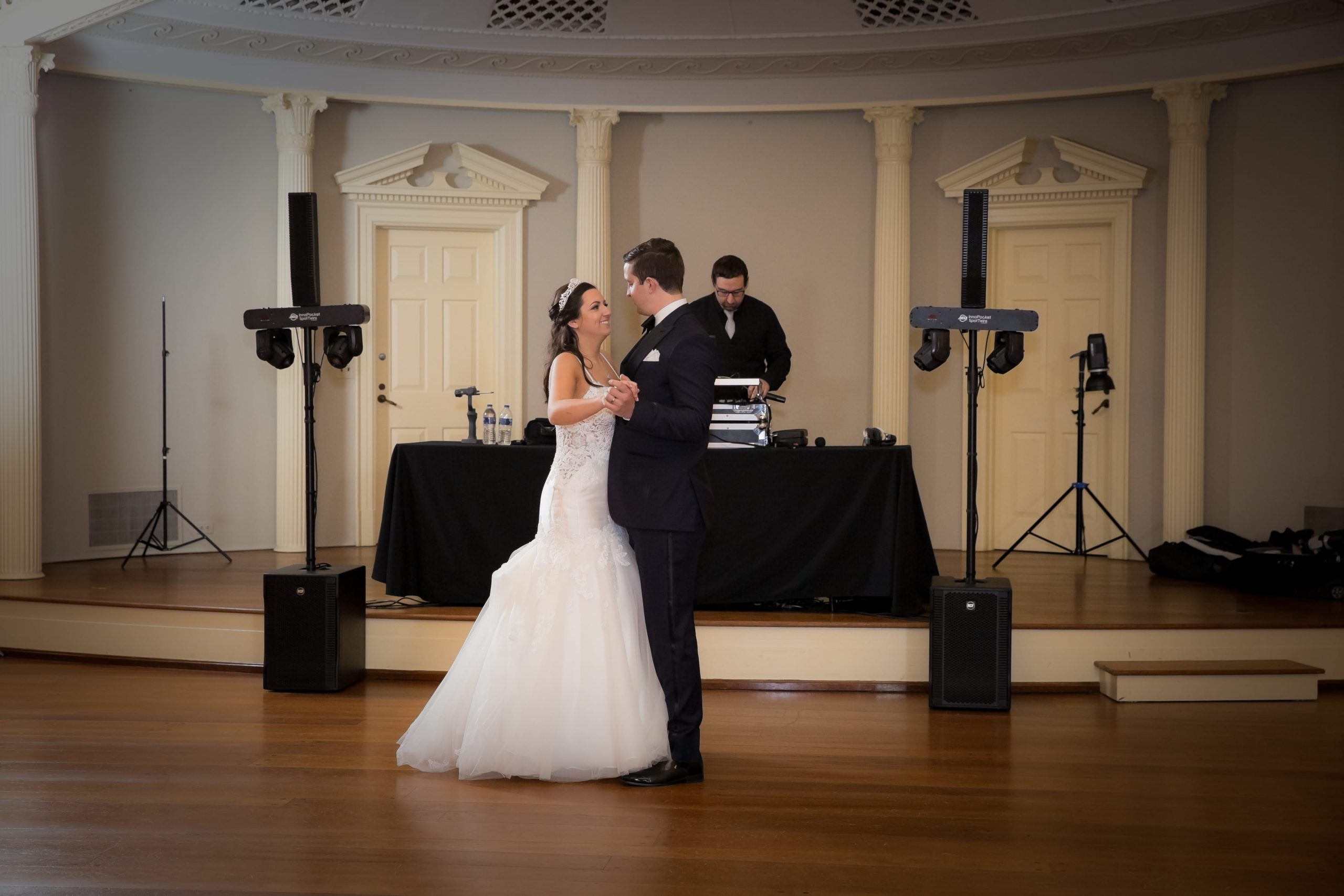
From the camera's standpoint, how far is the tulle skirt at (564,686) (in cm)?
354

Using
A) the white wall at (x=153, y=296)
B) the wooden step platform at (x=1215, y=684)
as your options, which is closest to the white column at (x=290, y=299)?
the white wall at (x=153, y=296)

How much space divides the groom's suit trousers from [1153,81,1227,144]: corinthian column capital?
533cm

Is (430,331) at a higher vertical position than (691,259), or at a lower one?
lower

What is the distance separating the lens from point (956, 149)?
785 centimetres

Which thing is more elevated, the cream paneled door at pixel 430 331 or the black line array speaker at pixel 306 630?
the cream paneled door at pixel 430 331

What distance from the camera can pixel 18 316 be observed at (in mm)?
6246

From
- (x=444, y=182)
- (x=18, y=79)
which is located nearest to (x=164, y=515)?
(x=18, y=79)

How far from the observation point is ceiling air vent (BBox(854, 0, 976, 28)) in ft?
24.2

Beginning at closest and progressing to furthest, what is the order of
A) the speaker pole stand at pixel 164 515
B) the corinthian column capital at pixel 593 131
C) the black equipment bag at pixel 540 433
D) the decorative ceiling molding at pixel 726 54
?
the black equipment bag at pixel 540 433 → the decorative ceiling molding at pixel 726 54 → the speaker pole stand at pixel 164 515 → the corinthian column capital at pixel 593 131

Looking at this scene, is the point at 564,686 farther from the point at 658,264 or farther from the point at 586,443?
the point at 658,264

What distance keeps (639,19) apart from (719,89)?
0.74 metres

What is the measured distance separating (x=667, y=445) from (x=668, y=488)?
0.14 meters

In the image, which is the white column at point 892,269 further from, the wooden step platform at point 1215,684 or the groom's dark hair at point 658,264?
the groom's dark hair at point 658,264

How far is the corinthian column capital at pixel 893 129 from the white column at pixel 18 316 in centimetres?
529
